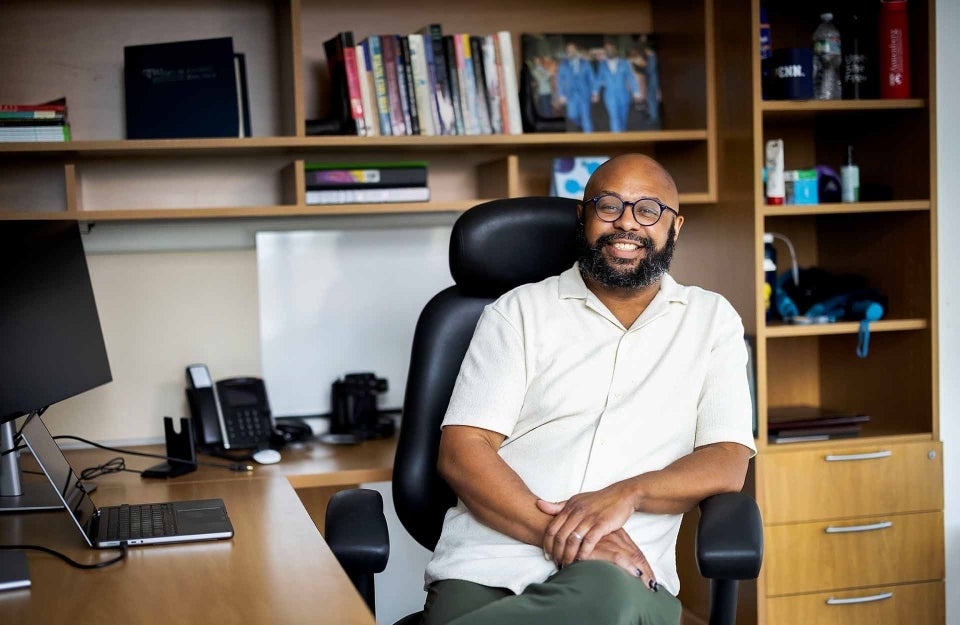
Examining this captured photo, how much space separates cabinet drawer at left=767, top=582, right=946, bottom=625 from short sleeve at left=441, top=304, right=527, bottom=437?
1.25m

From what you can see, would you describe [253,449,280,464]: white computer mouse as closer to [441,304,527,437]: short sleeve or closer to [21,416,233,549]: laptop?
[21,416,233,549]: laptop

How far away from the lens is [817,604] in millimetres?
2812

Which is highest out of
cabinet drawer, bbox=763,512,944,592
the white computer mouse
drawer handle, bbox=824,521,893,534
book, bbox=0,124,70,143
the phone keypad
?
book, bbox=0,124,70,143

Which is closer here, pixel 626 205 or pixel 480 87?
pixel 626 205

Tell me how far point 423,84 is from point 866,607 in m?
1.84

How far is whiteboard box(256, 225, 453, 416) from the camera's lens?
2.96 m

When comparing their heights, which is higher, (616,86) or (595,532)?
(616,86)

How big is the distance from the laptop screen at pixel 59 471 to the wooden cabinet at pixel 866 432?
1699mm

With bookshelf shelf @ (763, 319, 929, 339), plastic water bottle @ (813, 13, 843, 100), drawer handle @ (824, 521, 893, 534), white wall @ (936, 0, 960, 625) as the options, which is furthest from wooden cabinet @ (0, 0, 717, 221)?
drawer handle @ (824, 521, 893, 534)

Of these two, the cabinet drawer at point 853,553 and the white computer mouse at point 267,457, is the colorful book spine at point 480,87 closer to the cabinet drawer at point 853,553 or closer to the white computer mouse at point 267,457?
the white computer mouse at point 267,457

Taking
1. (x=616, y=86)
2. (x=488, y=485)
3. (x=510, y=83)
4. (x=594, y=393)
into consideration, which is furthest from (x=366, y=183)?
(x=488, y=485)

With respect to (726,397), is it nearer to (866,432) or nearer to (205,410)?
(866,432)

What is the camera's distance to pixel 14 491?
6.49 ft

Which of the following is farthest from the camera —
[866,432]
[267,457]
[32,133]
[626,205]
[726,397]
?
[866,432]
